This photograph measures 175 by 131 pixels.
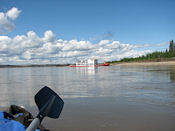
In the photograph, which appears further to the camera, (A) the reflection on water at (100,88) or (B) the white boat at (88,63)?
(B) the white boat at (88,63)


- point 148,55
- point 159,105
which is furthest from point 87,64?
point 159,105

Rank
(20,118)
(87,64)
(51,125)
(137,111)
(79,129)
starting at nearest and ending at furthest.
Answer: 1. (20,118)
2. (79,129)
3. (51,125)
4. (137,111)
5. (87,64)

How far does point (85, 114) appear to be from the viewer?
5.01 metres

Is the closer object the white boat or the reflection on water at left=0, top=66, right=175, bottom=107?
the reflection on water at left=0, top=66, right=175, bottom=107

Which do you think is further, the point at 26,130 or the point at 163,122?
the point at 163,122

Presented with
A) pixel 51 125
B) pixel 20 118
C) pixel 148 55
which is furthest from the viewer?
pixel 148 55

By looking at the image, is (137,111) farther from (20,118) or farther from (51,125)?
(20,118)

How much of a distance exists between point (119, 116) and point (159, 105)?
82.7 inches

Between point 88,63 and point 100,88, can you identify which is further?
point 88,63

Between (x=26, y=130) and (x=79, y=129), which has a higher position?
(x=26, y=130)

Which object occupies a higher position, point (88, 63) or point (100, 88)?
point (88, 63)

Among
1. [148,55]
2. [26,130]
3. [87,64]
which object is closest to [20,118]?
[26,130]

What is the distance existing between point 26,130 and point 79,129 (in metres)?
1.99

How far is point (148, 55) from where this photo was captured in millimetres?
128875
